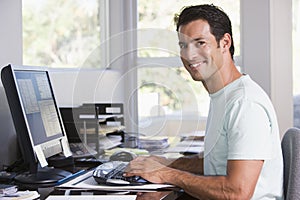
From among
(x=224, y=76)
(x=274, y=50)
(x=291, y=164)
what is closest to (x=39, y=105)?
(x=224, y=76)

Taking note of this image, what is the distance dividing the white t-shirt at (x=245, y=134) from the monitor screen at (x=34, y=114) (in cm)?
58

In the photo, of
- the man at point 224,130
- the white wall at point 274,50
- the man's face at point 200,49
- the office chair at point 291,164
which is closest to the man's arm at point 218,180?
the man at point 224,130

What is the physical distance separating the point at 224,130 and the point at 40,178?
637 millimetres

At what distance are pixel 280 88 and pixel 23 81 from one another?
188cm

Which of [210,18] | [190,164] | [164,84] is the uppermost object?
[210,18]

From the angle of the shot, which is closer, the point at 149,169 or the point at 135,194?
the point at 135,194

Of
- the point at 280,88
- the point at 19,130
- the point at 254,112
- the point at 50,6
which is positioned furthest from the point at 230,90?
the point at 50,6

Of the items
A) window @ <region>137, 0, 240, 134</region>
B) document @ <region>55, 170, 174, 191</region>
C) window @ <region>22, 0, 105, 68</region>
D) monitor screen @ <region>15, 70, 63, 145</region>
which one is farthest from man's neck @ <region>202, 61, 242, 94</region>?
window @ <region>22, 0, 105, 68</region>

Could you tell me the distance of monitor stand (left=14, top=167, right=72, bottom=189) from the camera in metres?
1.69

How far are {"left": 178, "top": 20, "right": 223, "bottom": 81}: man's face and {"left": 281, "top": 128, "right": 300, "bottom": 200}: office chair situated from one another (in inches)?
13.9

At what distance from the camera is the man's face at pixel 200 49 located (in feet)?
5.67

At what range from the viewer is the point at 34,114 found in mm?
1805

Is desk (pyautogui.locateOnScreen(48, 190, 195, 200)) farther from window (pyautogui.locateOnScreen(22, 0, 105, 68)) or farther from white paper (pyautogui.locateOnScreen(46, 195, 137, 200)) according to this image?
window (pyautogui.locateOnScreen(22, 0, 105, 68))

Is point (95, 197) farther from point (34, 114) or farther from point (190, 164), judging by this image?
point (190, 164)
